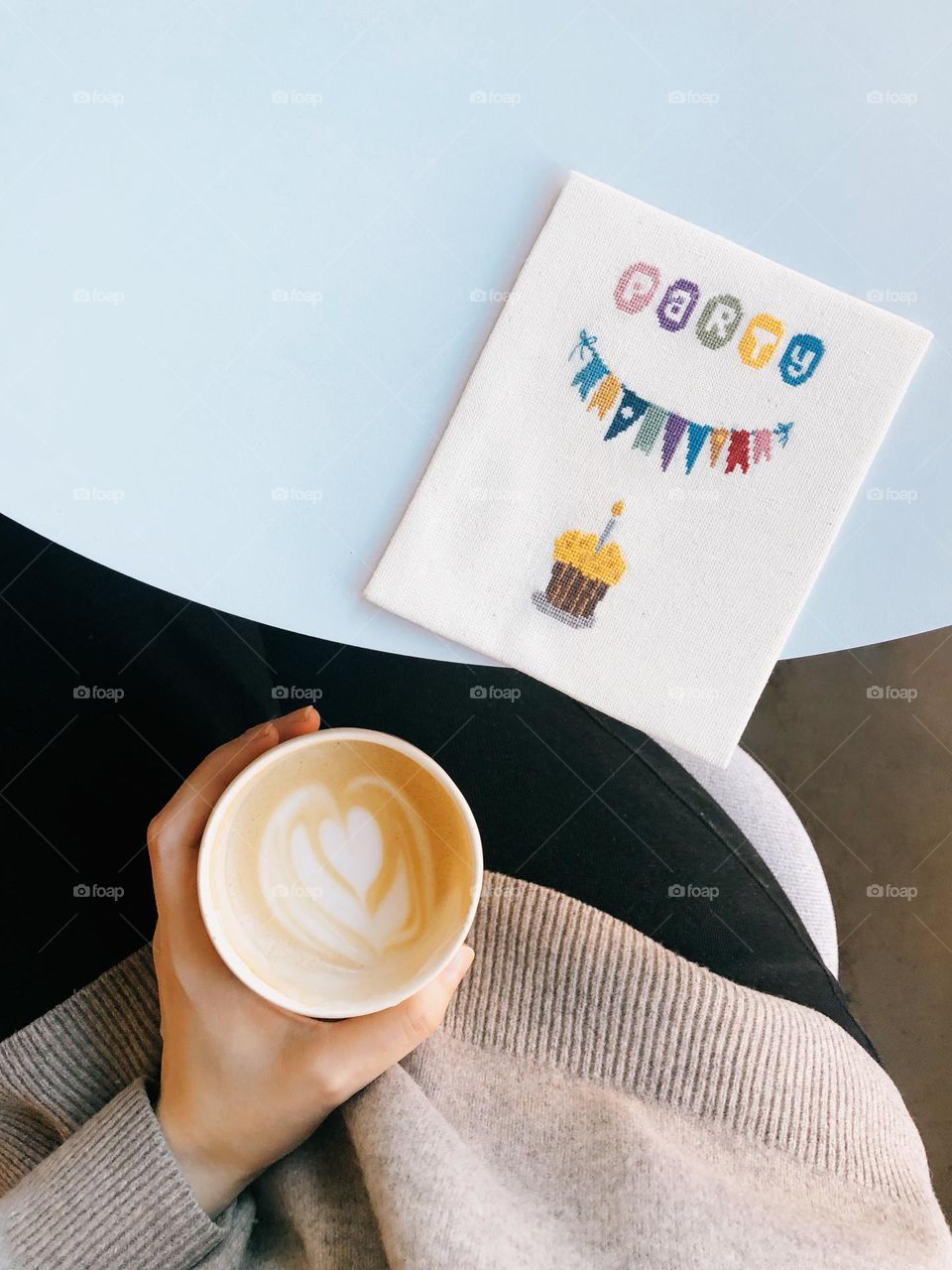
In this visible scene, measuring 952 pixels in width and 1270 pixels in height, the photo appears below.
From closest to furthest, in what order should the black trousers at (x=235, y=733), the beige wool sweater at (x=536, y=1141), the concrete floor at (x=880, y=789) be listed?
the beige wool sweater at (x=536, y=1141) → the black trousers at (x=235, y=733) → the concrete floor at (x=880, y=789)

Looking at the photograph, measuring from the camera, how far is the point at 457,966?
635 mm

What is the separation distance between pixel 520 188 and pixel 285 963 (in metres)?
0.50

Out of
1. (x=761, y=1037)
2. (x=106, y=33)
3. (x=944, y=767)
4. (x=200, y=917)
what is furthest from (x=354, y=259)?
(x=944, y=767)

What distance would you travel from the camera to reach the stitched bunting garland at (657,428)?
1.96 feet

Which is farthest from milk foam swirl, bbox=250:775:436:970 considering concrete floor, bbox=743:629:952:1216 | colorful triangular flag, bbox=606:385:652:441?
concrete floor, bbox=743:629:952:1216

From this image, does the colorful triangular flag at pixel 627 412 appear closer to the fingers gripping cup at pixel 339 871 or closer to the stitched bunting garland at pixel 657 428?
the stitched bunting garland at pixel 657 428

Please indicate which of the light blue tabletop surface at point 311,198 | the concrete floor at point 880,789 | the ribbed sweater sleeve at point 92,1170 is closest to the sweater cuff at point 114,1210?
the ribbed sweater sleeve at point 92,1170

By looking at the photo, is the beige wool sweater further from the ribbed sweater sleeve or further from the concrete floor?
the concrete floor

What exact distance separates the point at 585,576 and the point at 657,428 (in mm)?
100

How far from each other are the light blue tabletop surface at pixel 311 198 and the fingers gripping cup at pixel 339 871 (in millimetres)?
90

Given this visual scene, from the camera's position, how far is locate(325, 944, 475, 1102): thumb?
61cm

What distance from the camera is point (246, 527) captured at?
624mm

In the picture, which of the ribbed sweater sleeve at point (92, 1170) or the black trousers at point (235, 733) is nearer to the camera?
the ribbed sweater sleeve at point (92, 1170)

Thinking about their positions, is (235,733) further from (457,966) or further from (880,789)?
(880,789)
